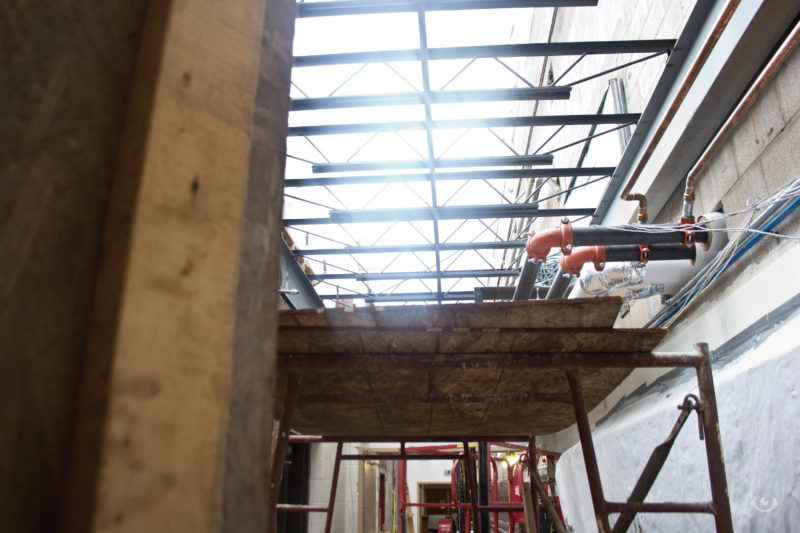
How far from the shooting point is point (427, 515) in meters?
23.1

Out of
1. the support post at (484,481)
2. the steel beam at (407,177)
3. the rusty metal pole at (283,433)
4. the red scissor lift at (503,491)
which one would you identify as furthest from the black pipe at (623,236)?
the support post at (484,481)

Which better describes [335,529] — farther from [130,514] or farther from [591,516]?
[130,514]

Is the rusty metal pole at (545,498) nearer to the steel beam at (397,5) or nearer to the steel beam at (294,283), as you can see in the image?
the steel beam at (397,5)

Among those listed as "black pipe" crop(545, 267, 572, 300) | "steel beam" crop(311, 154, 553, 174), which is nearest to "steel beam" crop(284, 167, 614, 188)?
"steel beam" crop(311, 154, 553, 174)

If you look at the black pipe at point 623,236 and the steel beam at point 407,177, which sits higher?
the steel beam at point 407,177

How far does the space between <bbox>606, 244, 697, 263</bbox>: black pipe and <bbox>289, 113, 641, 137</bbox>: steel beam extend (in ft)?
7.60

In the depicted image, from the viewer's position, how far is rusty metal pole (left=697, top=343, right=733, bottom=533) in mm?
2748

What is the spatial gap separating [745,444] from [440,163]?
5375mm

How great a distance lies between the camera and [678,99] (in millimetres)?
4953

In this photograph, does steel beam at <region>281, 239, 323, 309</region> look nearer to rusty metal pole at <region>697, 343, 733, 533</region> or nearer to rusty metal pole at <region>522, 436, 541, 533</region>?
rusty metal pole at <region>522, 436, 541, 533</region>

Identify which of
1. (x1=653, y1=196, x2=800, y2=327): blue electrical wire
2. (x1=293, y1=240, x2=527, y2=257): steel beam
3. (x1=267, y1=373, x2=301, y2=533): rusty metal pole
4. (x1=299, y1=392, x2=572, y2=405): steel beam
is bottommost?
(x1=267, y1=373, x2=301, y2=533): rusty metal pole

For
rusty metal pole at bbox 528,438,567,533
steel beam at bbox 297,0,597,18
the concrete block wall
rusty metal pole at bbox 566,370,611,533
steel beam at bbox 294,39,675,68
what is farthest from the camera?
steel beam at bbox 294,39,675,68

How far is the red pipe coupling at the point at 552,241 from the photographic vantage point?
465 centimetres

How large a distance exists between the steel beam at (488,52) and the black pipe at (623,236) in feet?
6.90
